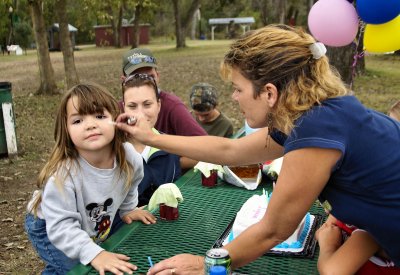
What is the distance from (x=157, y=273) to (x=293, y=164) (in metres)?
0.68

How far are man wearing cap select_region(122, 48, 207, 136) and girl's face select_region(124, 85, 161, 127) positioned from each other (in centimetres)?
56

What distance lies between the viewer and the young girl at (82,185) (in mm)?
2064

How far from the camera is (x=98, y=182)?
87.6 inches

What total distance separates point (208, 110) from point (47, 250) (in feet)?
7.78

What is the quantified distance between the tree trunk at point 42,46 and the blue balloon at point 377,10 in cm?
932

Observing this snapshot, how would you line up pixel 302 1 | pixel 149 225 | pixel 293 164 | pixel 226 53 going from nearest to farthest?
pixel 293 164
pixel 226 53
pixel 149 225
pixel 302 1

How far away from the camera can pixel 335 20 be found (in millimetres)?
2818

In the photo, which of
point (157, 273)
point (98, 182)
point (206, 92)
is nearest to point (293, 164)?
point (157, 273)

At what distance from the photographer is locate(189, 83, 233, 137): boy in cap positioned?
A: 13.9ft

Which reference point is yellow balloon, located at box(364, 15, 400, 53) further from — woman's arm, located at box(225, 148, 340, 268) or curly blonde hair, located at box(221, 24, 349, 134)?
woman's arm, located at box(225, 148, 340, 268)

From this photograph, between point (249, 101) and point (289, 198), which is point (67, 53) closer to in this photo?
→ point (249, 101)

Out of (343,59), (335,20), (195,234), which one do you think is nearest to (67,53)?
(343,59)

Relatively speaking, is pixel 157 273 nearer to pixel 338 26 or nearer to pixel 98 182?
pixel 98 182

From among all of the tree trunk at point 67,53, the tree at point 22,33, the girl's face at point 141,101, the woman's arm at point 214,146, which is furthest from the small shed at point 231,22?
the woman's arm at point 214,146
